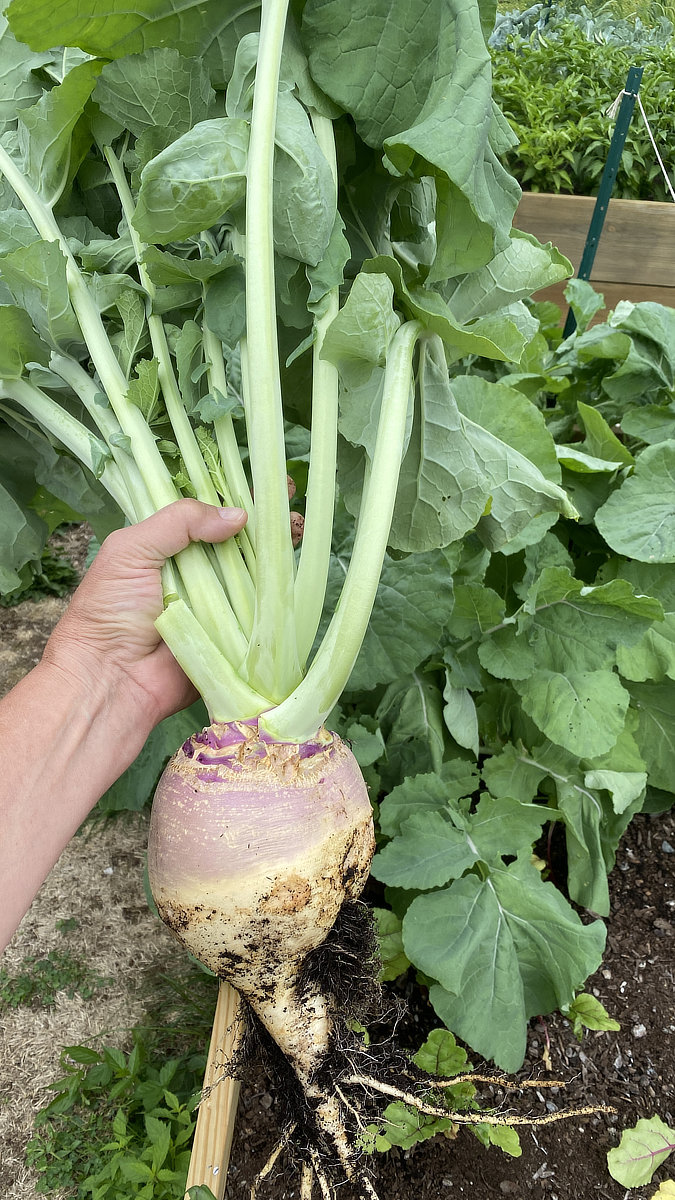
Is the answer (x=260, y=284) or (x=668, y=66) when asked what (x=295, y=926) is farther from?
(x=668, y=66)

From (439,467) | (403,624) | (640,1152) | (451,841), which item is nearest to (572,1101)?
(640,1152)

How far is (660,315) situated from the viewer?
7.84 ft

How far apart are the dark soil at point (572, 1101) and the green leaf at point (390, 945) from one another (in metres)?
0.12

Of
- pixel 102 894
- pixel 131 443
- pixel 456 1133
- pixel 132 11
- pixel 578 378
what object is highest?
pixel 132 11

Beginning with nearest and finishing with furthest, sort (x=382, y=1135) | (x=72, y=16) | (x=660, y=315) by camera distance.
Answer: (x=72, y=16) < (x=382, y=1135) < (x=660, y=315)

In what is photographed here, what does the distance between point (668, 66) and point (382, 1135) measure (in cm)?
558

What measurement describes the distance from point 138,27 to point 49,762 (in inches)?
46.3

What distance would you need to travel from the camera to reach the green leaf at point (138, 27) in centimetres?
116

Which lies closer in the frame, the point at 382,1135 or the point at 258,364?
the point at 258,364

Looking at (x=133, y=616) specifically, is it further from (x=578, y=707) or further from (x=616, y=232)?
(x=616, y=232)

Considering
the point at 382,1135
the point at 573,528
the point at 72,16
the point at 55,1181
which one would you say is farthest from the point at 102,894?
the point at 72,16

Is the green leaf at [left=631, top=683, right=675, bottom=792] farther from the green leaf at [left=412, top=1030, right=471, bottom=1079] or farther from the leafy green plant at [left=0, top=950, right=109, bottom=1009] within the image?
the leafy green plant at [left=0, top=950, right=109, bottom=1009]

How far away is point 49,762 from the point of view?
130 centimetres

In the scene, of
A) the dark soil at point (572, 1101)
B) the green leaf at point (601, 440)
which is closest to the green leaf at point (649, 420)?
the green leaf at point (601, 440)
